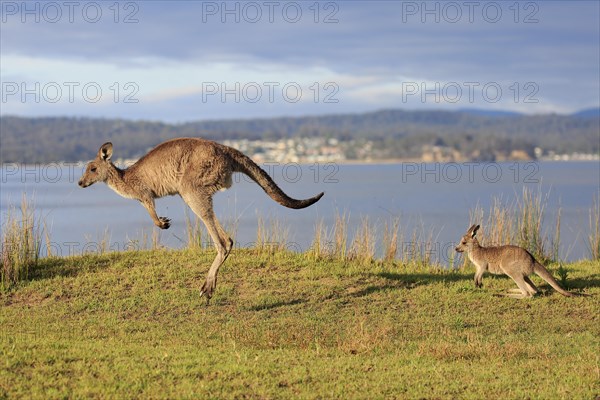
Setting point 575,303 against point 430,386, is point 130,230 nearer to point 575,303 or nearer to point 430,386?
point 575,303

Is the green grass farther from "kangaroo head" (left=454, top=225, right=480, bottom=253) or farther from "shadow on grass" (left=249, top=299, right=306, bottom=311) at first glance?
"kangaroo head" (left=454, top=225, right=480, bottom=253)

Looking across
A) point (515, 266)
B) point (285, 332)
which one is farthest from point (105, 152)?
→ point (515, 266)

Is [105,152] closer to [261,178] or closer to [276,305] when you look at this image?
[261,178]

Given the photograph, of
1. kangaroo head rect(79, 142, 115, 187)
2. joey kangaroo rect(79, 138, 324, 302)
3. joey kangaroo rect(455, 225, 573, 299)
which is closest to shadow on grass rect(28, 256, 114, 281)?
kangaroo head rect(79, 142, 115, 187)

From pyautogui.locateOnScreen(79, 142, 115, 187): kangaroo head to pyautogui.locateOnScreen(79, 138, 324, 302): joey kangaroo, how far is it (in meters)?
0.03

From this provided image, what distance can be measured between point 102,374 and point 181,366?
0.80 meters

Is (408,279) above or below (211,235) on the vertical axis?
below

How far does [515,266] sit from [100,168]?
22.5ft

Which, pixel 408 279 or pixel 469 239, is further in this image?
pixel 408 279

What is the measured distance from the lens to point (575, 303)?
1227cm

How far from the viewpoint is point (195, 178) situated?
39.5 feet

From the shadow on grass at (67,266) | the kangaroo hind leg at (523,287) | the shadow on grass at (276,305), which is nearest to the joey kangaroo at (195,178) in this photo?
the shadow on grass at (276,305)

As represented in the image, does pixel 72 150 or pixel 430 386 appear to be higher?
pixel 72 150

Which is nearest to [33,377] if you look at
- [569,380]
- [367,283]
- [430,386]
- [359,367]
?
[359,367]
